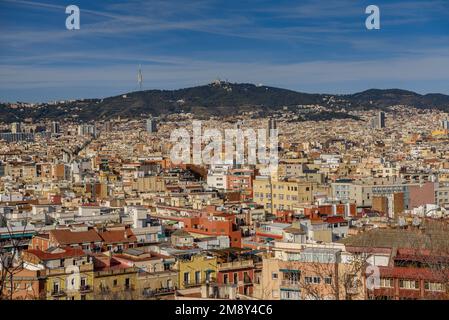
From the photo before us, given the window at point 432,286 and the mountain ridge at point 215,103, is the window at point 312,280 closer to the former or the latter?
the window at point 432,286

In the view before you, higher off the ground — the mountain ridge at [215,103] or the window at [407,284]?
the mountain ridge at [215,103]

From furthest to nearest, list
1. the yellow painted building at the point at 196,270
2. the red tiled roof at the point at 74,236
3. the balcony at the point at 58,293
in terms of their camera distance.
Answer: the red tiled roof at the point at 74,236
the yellow painted building at the point at 196,270
the balcony at the point at 58,293

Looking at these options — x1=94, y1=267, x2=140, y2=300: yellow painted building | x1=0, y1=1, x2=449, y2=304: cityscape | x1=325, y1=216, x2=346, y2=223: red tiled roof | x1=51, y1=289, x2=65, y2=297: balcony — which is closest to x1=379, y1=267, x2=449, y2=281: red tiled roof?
x1=0, y1=1, x2=449, y2=304: cityscape

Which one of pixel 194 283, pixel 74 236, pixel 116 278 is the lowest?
pixel 194 283

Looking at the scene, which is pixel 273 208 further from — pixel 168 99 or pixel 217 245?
pixel 168 99

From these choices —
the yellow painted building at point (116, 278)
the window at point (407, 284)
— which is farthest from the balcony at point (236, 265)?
the window at point (407, 284)

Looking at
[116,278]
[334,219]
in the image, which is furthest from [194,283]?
[334,219]

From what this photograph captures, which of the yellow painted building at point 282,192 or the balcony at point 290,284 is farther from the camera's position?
the yellow painted building at point 282,192

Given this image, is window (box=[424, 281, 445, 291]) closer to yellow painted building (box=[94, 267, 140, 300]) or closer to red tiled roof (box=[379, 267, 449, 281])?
red tiled roof (box=[379, 267, 449, 281])

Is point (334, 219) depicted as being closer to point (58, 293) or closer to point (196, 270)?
point (196, 270)

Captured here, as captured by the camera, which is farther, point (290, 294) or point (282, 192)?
point (282, 192)
